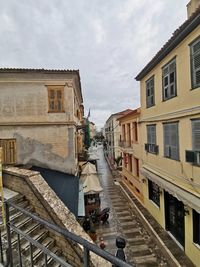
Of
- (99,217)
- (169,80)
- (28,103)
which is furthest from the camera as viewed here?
(99,217)

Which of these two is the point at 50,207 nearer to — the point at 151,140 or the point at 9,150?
the point at 9,150

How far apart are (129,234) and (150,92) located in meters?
9.07

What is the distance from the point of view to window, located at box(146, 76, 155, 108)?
44.2 ft

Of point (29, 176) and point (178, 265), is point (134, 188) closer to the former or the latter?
point (178, 265)

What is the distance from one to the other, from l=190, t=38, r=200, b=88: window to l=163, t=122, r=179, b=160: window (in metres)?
2.37

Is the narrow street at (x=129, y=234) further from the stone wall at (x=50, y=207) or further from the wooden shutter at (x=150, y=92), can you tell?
the wooden shutter at (x=150, y=92)

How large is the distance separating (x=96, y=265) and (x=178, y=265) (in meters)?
5.44

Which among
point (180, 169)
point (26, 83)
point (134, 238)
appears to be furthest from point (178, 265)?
point (26, 83)

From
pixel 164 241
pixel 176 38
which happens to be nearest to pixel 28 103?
pixel 176 38

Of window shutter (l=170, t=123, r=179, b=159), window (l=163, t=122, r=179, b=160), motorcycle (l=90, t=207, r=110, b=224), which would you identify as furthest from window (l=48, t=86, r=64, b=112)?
motorcycle (l=90, t=207, r=110, b=224)

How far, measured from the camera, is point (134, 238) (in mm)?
11555

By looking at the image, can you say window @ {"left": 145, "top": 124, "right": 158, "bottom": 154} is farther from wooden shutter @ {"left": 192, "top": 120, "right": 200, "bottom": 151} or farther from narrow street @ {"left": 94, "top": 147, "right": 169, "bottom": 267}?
narrow street @ {"left": 94, "top": 147, "right": 169, "bottom": 267}

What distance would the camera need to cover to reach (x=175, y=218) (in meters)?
11.3

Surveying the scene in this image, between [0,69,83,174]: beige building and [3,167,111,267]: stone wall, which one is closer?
[3,167,111,267]: stone wall
